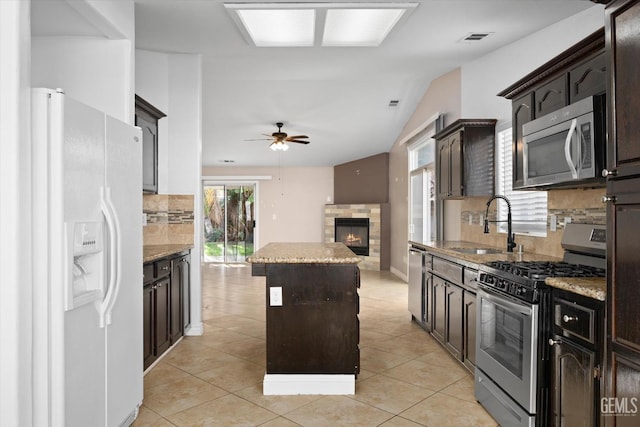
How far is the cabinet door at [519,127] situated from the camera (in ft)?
10.8

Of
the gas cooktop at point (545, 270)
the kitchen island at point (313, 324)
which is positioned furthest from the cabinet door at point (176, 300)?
the gas cooktop at point (545, 270)

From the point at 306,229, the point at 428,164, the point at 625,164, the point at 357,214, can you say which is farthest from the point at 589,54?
the point at 306,229

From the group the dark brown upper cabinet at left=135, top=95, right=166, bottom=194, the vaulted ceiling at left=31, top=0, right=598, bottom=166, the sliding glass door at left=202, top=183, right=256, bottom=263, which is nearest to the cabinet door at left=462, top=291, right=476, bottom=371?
the vaulted ceiling at left=31, top=0, right=598, bottom=166

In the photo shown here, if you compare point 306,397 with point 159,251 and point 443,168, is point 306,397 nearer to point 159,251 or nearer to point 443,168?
point 159,251

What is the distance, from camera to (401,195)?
8.57m

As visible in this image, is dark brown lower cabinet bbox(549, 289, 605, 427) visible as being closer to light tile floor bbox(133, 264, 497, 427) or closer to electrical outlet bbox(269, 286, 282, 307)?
light tile floor bbox(133, 264, 497, 427)

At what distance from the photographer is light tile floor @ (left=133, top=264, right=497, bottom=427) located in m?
2.82

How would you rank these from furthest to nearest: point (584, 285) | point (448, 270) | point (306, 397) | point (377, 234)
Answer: point (377, 234), point (448, 270), point (306, 397), point (584, 285)

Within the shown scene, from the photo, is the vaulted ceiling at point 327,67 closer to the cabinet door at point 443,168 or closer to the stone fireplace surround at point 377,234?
the cabinet door at point 443,168

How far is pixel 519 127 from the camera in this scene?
3.46 m

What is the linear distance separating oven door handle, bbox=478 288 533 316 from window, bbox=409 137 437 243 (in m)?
3.71

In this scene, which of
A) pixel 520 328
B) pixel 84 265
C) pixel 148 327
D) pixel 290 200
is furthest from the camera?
pixel 290 200

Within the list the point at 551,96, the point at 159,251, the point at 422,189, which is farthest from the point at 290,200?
the point at 551,96

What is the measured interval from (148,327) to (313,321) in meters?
1.31
